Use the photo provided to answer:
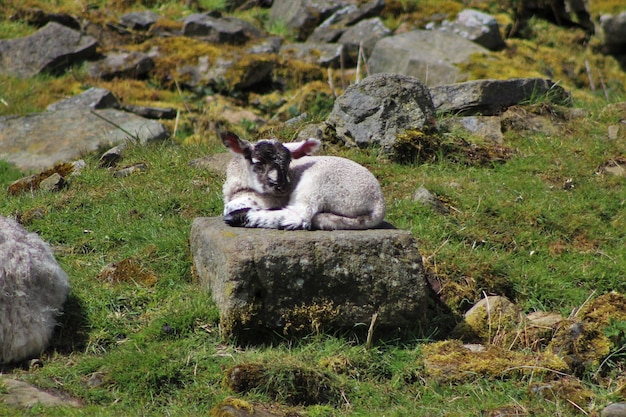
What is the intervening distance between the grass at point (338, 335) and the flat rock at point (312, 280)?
0.17 m

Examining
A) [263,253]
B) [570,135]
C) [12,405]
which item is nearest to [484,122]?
[570,135]

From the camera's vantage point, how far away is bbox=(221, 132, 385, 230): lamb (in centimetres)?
609

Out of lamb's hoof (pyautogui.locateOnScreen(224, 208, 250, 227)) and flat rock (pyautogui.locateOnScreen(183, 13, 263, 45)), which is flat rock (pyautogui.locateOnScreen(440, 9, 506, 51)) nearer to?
flat rock (pyautogui.locateOnScreen(183, 13, 263, 45))

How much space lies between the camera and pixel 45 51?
14.5 metres

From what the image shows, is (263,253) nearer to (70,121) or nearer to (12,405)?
(12,405)

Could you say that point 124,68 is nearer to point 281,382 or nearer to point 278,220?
point 278,220

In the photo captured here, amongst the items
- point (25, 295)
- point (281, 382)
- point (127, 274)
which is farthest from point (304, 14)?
point (281, 382)

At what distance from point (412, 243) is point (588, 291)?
2075 mm

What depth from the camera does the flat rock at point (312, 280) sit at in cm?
579

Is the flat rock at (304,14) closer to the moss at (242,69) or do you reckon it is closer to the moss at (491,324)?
the moss at (242,69)

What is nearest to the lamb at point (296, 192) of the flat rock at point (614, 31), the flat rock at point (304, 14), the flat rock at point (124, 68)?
the flat rock at point (124, 68)

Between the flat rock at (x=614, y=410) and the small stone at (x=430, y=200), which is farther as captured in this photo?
the small stone at (x=430, y=200)

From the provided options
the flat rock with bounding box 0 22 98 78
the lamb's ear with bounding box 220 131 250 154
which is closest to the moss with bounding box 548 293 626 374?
the lamb's ear with bounding box 220 131 250 154

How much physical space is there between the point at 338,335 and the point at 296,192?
1.14 m
